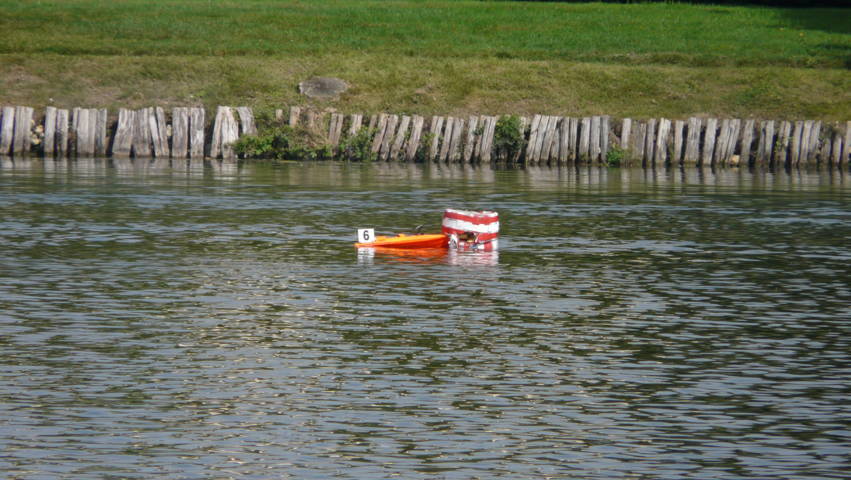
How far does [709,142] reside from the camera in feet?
144

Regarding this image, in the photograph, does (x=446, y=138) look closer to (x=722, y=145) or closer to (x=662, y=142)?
(x=662, y=142)

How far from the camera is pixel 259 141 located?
144 feet

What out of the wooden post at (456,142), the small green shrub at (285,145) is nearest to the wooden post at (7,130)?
the small green shrub at (285,145)

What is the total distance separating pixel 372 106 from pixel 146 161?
317 inches

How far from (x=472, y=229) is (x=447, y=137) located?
20966 mm

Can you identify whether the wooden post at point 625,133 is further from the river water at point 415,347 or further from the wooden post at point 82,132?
the river water at point 415,347

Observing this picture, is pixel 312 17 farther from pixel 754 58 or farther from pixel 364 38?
pixel 754 58

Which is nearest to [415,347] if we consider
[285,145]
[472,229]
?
[472,229]

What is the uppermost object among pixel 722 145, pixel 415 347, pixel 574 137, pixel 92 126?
pixel 92 126

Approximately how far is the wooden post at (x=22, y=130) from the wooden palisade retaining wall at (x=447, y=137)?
3 centimetres

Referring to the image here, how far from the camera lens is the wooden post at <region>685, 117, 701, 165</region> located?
144 ft

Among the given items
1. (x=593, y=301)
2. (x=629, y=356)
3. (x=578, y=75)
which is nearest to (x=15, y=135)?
(x=578, y=75)

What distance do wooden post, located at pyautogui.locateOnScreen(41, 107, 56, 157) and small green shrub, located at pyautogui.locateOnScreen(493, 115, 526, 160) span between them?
1251 centimetres

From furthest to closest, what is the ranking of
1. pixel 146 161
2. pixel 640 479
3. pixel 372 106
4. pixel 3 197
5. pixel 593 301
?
1. pixel 372 106
2. pixel 146 161
3. pixel 3 197
4. pixel 593 301
5. pixel 640 479
